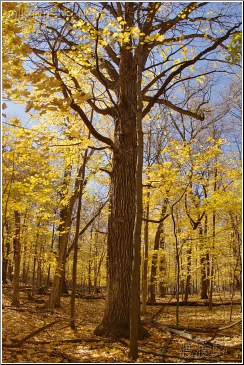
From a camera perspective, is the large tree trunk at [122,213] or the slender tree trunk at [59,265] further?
the slender tree trunk at [59,265]

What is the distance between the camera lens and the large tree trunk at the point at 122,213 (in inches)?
185

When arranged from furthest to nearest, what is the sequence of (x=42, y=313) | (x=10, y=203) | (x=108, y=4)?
(x=42, y=313), (x=10, y=203), (x=108, y=4)

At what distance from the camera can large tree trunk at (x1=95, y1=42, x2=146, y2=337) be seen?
470 cm

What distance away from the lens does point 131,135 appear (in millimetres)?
5246

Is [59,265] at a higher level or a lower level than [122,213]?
lower

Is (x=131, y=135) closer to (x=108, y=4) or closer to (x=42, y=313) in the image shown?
(x=108, y=4)

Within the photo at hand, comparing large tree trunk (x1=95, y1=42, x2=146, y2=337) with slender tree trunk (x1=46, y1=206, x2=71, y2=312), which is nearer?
large tree trunk (x1=95, y1=42, x2=146, y2=337)

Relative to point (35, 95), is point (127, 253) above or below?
below

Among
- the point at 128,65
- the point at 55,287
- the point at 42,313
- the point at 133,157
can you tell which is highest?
the point at 128,65

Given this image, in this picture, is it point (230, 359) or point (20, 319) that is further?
point (20, 319)

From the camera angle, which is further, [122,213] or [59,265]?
[59,265]

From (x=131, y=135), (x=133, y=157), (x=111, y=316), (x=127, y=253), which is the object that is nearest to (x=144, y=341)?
(x=111, y=316)

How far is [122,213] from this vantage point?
495 centimetres

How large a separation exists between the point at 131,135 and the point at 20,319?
15.4ft
